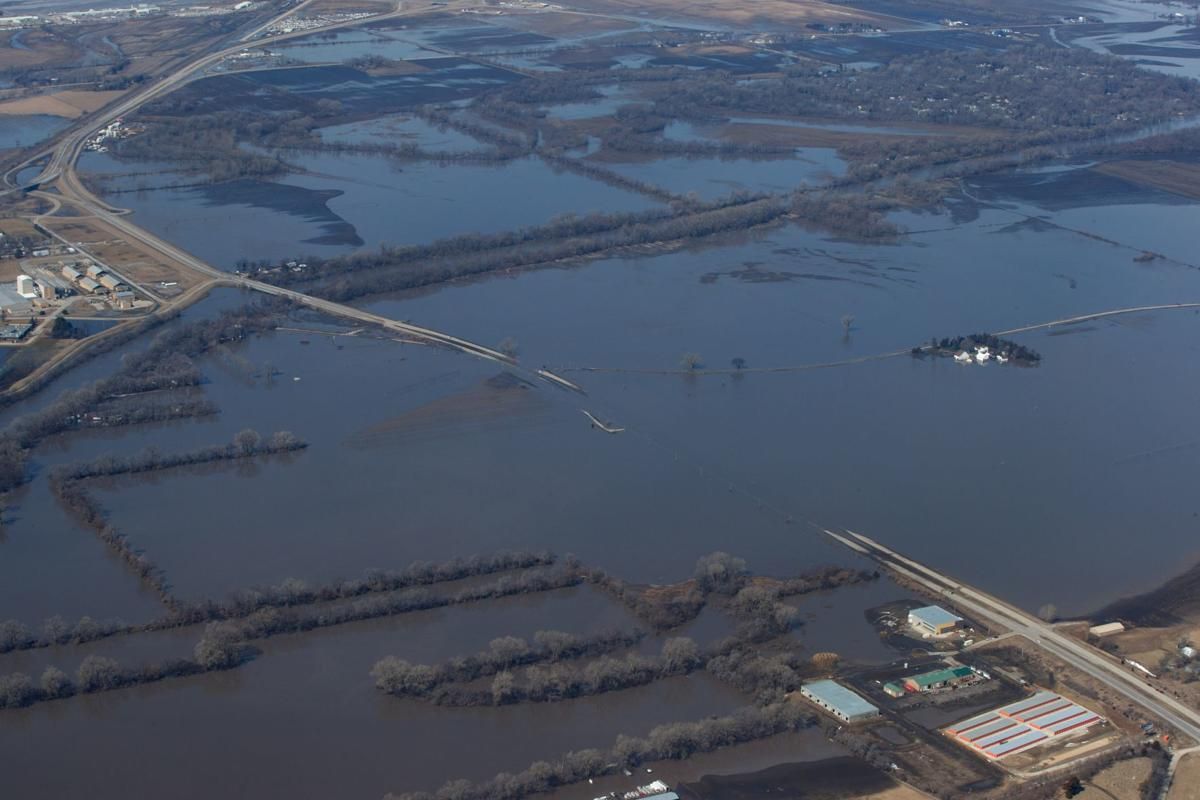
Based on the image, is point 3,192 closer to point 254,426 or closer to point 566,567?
point 254,426

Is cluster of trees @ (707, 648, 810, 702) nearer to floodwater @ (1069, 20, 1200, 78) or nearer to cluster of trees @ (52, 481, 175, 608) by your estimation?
cluster of trees @ (52, 481, 175, 608)

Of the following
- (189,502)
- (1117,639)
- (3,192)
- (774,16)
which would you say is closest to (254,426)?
(189,502)

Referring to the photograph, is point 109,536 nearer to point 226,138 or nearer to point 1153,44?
point 226,138

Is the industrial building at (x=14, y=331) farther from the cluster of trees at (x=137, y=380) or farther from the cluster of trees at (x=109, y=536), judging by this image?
the cluster of trees at (x=109, y=536)

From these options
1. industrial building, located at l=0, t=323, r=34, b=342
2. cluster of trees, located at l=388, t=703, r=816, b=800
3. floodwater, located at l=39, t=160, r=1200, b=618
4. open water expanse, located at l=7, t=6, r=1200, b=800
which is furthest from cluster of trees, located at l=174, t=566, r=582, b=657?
industrial building, located at l=0, t=323, r=34, b=342

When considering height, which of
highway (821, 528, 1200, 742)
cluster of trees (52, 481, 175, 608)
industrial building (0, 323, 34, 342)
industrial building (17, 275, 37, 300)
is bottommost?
cluster of trees (52, 481, 175, 608)

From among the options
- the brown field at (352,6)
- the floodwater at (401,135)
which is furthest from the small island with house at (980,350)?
the brown field at (352,6)
